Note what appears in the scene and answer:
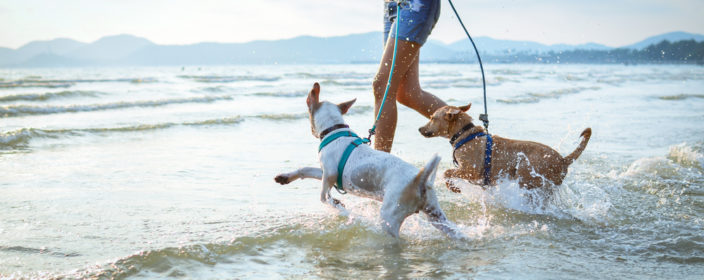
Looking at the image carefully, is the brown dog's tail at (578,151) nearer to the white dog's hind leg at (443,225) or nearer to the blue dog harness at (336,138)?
the white dog's hind leg at (443,225)

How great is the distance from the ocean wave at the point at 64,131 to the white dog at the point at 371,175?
183 inches

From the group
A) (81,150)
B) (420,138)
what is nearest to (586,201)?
(420,138)

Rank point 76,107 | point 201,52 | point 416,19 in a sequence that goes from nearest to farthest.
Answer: point 416,19 < point 76,107 < point 201,52

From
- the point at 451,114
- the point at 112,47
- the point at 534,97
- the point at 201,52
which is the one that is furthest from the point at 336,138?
the point at 112,47

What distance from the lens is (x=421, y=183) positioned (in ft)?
9.59

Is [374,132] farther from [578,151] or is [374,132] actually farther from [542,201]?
[578,151]

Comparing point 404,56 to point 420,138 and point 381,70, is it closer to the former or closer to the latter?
point 381,70

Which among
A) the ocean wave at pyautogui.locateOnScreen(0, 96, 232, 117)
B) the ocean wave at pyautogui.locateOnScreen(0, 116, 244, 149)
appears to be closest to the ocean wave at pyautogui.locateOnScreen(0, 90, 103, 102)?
the ocean wave at pyautogui.locateOnScreen(0, 96, 232, 117)

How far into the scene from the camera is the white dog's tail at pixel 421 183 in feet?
9.42

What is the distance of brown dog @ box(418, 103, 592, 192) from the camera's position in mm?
3975

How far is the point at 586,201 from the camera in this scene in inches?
169

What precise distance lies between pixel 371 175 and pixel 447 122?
1397 millimetres

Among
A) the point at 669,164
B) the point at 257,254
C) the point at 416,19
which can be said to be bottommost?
the point at 257,254

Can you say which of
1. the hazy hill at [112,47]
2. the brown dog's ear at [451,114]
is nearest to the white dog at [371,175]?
the brown dog's ear at [451,114]
